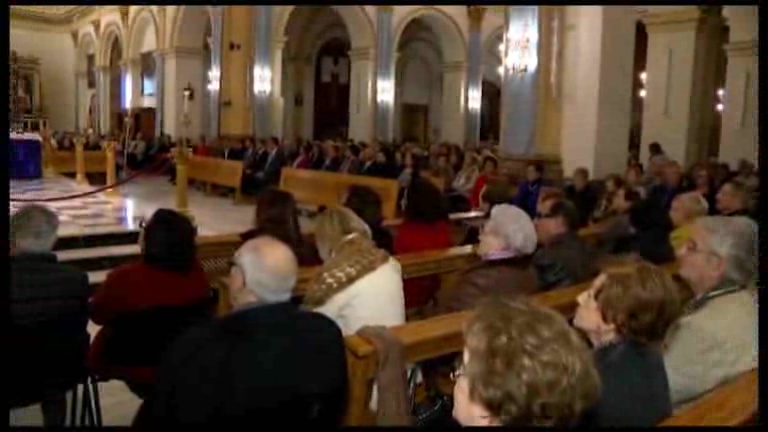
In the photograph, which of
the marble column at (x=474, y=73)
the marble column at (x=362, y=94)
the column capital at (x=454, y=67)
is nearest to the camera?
the marble column at (x=362, y=94)

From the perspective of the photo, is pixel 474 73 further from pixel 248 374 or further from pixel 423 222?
pixel 248 374

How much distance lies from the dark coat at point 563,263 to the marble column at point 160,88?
667 inches

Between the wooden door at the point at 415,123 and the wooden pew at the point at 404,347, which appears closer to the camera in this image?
the wooden pew at the point at 404,347

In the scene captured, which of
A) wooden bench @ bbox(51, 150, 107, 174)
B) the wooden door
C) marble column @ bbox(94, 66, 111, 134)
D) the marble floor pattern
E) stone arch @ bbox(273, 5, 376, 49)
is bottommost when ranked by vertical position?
the marble floor pattern

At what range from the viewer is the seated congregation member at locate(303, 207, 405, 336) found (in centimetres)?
282

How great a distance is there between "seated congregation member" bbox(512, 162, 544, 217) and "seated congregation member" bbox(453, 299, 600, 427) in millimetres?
5811

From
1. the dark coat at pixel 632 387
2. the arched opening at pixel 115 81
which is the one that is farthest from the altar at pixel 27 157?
the dark coat at pixel 632 387

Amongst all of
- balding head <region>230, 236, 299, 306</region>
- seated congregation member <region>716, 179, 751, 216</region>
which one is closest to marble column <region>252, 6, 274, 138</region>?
seated congregation member <region>716, 179, 751, 216</region>

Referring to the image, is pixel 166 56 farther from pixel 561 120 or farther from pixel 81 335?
pixel 81 335

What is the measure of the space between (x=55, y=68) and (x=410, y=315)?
24787 mm

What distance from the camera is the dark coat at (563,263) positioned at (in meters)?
3.54

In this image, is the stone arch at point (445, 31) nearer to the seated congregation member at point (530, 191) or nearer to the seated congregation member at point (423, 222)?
the seated congregation member at point (530, 191)

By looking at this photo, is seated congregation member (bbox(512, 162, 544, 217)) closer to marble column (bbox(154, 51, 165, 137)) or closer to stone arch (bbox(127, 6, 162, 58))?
marble column (bbox(154, 51, 165, 137))

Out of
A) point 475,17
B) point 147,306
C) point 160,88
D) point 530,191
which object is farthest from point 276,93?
point 147,306
